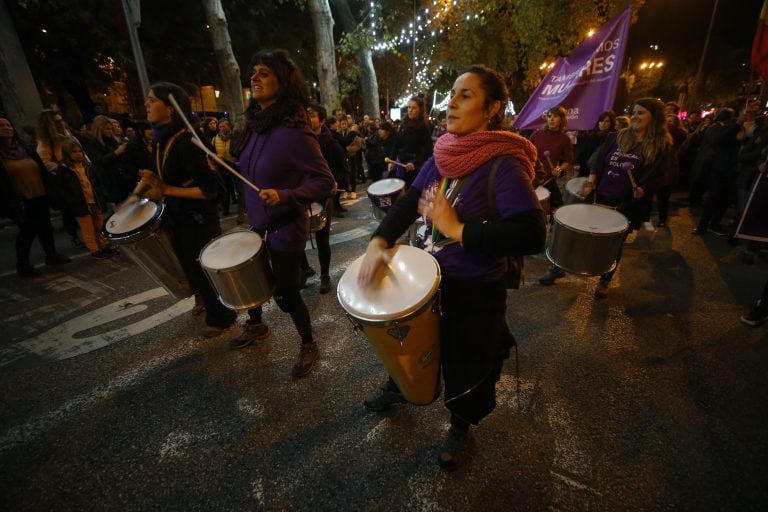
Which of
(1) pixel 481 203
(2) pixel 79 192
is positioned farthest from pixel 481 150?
(2) pixel 79 192

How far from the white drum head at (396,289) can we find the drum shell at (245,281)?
109cm

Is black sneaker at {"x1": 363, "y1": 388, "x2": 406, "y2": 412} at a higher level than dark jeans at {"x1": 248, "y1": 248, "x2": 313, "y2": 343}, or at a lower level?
lower

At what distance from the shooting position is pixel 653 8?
79.0ft

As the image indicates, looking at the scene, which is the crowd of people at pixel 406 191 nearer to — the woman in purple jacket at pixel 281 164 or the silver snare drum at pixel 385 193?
the woman in purple jacket at pixel 281 164

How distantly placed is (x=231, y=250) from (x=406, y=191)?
5.47 feet

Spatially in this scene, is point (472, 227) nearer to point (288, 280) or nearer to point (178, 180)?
point (288, 280)

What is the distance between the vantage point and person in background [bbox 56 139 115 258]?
545cm

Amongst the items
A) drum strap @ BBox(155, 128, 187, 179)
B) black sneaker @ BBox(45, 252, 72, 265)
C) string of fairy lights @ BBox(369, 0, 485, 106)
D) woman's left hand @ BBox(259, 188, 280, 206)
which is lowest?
black sneaker @ BBox(45, 252, 72, 265)

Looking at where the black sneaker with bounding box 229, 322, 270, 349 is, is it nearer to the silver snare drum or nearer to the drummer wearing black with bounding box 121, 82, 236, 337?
the drummer wearing black with bounding box 121, 82, 236, 337

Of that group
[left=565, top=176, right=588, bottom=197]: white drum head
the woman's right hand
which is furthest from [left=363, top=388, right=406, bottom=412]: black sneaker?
[left=565, top=176, right=588, bottom=197]: white drum head

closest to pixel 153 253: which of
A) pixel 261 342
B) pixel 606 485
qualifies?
pixel 261 342

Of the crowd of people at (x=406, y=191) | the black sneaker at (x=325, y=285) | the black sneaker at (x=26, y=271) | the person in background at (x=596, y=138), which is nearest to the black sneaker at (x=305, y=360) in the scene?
the crowd of people at (x=406, y=191)

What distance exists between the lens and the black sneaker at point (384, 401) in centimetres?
250

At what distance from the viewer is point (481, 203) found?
1.59 m
